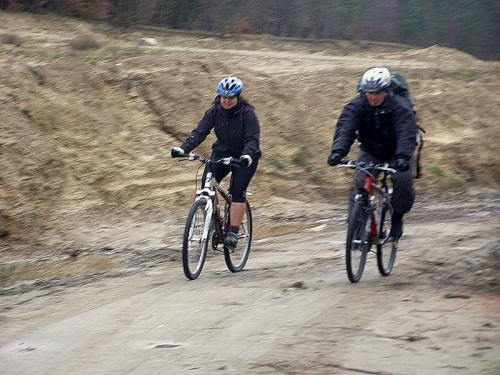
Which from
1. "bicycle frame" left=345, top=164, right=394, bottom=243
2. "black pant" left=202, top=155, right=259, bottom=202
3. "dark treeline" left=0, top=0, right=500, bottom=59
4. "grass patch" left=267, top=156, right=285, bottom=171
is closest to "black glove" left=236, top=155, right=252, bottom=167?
"black pant" left=202, top=155, right=259, bottom=202

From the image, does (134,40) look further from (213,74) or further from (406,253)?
(406,253)

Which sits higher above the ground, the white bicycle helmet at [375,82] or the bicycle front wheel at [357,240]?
the white bicycle helmet at [375,82]

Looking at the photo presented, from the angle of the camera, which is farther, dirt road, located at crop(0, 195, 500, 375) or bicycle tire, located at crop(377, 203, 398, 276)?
bicycle tire, located at crop(377, 203, 398, 276)

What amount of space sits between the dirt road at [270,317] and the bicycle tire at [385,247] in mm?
135

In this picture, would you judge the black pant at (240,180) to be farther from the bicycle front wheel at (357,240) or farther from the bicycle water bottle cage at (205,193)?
the bicycle front wheel at (357,240)

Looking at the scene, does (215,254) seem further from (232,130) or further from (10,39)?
(10,39)

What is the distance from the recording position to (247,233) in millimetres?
11203

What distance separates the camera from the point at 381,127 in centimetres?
950

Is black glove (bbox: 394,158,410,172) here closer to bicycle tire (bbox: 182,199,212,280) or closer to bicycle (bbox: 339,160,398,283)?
bicycle (bbox: 339,160,398,283)

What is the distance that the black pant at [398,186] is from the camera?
9.55 meters

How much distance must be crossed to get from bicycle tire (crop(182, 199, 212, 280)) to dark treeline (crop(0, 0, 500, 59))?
1827 cm

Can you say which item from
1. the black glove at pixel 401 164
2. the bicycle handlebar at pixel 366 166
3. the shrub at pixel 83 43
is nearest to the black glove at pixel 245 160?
the bicycle handlebar at pixel 366 166

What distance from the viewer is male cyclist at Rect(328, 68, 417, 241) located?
9.20 metres

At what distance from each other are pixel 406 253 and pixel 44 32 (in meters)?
15.6
